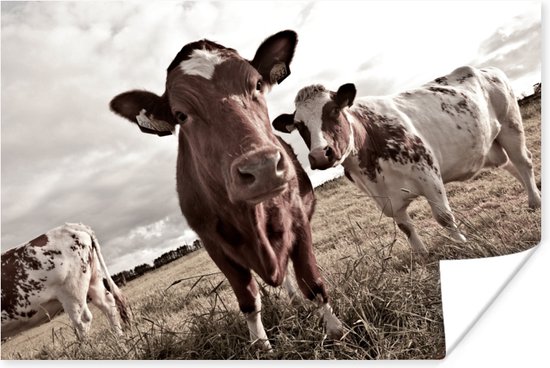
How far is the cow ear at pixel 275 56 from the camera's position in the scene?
2363 mm

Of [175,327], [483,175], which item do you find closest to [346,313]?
[175,327]

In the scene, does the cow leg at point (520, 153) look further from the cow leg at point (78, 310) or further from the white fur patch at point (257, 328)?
the cow leg at point (78, 310)

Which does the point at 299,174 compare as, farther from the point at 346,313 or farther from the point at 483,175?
the point at 483,175

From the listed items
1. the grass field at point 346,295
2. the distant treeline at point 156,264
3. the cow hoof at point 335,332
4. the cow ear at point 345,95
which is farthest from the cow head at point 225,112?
the cow hoof at point 335,332

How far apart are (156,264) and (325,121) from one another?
1.11m

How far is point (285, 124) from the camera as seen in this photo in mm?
2697

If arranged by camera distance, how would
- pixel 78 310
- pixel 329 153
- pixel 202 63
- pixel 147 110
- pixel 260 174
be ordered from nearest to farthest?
pixel 260 174, pixel 202 63, pixel 147 110, pixel 329 153, pixel 78 310

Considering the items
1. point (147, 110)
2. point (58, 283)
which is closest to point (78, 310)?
point (58, 283)

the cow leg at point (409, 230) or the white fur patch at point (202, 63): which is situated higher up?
the white fur patch at point (202, 63)

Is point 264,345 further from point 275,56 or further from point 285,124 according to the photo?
point 275,56

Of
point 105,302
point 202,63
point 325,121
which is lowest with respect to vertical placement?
point 105,302

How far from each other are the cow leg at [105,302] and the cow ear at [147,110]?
1.09 m

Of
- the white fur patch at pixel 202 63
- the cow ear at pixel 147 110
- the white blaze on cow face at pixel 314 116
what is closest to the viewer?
the white fur patch at pixel 202 63

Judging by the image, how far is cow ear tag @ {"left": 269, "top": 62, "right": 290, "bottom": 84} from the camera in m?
2.39
